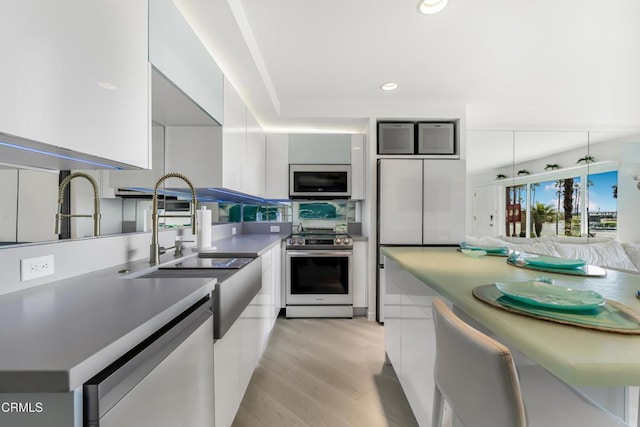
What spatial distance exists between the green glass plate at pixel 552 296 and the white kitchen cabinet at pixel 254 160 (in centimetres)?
210

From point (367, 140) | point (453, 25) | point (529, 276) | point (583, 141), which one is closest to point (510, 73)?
point (453, 25)

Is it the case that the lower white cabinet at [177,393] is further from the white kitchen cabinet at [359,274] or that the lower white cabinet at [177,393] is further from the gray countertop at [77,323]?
the white kitchen cabinet at [359,274]

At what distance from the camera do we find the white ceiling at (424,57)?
1.68 metres

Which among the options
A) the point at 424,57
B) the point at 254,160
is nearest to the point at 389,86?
the point at 424,57

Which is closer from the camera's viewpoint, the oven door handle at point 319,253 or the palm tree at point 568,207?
the oven door handle at point 319,253

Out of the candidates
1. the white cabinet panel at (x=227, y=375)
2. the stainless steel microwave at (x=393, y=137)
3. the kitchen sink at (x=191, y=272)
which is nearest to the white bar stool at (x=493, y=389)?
the white cabinet panel at (x=227, y=375)

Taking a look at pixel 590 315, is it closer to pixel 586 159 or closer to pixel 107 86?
pixel 107 86

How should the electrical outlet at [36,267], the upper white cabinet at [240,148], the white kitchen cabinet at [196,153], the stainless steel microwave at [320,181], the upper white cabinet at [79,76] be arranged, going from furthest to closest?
the stainless steel microwave at [320,181], the upper white cabinet at [240,148], the white kitchen cabinet at [196,153], the electrical outlet at [36,267], the upper white cabinet at [79,76]

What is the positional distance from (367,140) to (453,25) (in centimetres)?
156

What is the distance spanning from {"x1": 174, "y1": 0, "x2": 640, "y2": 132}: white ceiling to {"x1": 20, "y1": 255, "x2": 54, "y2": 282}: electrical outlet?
1366 mm

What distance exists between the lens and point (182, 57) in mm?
1473

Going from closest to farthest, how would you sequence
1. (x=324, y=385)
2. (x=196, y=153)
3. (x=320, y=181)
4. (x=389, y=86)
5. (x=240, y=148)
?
(x=324, y=385) → (x=196, y=153) → (x=240, y=148) → (x=389, y=86) → (x=320, y=181)

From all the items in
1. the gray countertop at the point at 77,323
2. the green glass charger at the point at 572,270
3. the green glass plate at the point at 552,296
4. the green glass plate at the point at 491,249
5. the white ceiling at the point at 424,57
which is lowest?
the gray countertop at the point at 77,323

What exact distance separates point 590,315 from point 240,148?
2.33m
